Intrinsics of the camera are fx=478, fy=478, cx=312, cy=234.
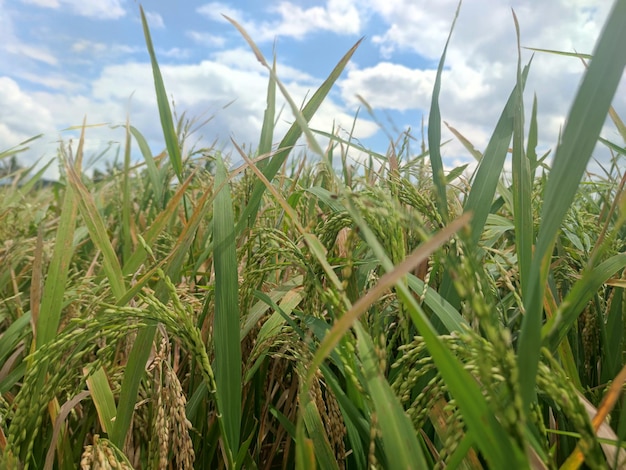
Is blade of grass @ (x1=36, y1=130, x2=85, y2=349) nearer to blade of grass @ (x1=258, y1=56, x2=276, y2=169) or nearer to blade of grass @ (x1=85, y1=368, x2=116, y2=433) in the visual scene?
blade of grass @ (x1=85, y1=368, x2=116, y2=433)

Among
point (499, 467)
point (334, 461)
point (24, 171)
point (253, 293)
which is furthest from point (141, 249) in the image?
point (24, 171)

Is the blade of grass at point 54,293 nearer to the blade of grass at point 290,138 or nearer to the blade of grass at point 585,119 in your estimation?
the blade of grass at point 290,138

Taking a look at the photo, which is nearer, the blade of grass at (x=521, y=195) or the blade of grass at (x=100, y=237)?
the blade of grass at (x=521, y=195)

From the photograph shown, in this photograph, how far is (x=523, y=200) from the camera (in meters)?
0.76

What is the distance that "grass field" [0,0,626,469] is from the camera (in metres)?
0.43

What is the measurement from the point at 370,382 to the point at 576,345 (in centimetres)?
66

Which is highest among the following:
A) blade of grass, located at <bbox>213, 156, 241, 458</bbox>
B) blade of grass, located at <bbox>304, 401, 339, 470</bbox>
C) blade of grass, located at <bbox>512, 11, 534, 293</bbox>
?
blade of grass, located at <bbox>512, 11, 534, 293</bbox>

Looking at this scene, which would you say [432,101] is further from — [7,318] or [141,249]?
[7,318]

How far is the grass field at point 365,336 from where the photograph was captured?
43cm

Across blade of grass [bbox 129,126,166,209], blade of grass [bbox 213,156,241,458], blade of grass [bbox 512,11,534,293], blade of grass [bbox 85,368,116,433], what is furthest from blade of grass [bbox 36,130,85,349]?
blade of grass [bbox 129,126,166,209]

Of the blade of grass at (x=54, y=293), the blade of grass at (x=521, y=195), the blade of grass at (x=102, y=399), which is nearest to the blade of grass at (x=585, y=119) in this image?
the blade of grass at (x=521, y=195)

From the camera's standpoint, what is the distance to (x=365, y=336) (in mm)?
519

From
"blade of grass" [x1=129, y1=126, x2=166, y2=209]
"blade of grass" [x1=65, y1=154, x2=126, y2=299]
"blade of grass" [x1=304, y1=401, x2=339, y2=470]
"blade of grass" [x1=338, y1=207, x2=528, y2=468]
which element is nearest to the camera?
"blade of grass" [x1=338, y1=207, x2=528, y2=468]

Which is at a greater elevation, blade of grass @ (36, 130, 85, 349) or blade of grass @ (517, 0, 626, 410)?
blade of grass @ (517, 0, 626, 410)
